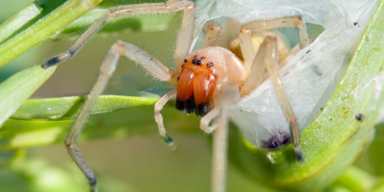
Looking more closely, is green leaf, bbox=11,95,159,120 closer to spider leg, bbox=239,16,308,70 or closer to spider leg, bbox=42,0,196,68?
spider leg, bbox=42,0,196,68

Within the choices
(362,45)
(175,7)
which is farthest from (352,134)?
(175,7)

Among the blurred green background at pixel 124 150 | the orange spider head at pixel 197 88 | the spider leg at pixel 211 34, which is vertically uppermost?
the spider leg at pixel 211 34

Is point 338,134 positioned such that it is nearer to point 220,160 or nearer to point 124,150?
point 220,160

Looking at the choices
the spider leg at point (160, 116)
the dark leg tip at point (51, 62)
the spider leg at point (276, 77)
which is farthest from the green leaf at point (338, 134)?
the dark leg tip at point (51, 62)

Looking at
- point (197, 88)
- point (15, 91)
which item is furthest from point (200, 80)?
point (15, 91)

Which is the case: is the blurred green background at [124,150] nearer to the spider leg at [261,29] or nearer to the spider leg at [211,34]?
the spider leg at [211,34]

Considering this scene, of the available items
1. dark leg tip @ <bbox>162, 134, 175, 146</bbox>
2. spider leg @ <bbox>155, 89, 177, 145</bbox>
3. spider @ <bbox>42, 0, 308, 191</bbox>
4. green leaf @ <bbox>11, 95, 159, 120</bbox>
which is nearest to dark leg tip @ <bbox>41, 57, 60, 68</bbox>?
spider @ <bbox>42, 0, 308, 191</bbox>
